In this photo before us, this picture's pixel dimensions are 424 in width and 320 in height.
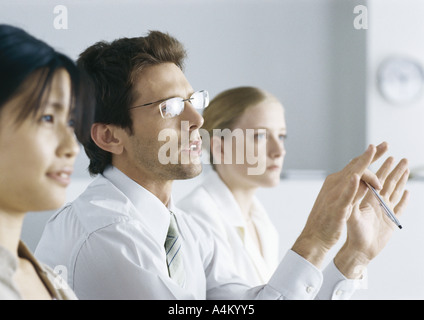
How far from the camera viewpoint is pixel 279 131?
156cm

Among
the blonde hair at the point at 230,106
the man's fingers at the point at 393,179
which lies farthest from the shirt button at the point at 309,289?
the blonde hair at the point at 230,106

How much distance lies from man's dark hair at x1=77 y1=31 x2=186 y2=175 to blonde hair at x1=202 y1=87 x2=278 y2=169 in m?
0.51

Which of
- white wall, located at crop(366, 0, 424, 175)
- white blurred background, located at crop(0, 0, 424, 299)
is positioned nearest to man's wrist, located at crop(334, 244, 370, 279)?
white blurred background, located at crop(0, 0, 424, 299)

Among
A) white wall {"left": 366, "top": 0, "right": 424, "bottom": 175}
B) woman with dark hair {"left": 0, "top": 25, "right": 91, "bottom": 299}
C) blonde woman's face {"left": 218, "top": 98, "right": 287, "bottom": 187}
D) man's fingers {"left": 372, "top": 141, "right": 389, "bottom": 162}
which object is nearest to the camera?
woman with dark hair {"left": 0, "top": 25, "right": 91, "bottom": 299}

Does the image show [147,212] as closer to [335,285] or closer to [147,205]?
[147,205]

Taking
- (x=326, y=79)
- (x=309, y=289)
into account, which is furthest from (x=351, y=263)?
(x=326, y=79)

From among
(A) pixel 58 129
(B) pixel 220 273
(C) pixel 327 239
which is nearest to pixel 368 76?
(B) pixel 220 273

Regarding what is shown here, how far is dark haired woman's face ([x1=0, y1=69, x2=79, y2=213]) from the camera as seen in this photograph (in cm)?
59

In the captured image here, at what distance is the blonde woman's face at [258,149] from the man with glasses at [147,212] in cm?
37

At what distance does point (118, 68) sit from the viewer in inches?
41.3

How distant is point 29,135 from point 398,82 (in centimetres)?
240

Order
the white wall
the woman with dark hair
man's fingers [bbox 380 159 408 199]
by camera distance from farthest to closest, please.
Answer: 1. the white wall
2. man's fingers [bbox 380 159 408 199]
3. the woman with dark hair

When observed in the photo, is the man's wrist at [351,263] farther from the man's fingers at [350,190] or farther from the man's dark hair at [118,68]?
the man's dark hair at [118,68]

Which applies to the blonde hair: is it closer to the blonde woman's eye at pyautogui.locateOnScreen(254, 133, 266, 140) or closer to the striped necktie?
the blonde woman's eye at pyautogui.locateOnScreen(254, 133, 266, 140)
